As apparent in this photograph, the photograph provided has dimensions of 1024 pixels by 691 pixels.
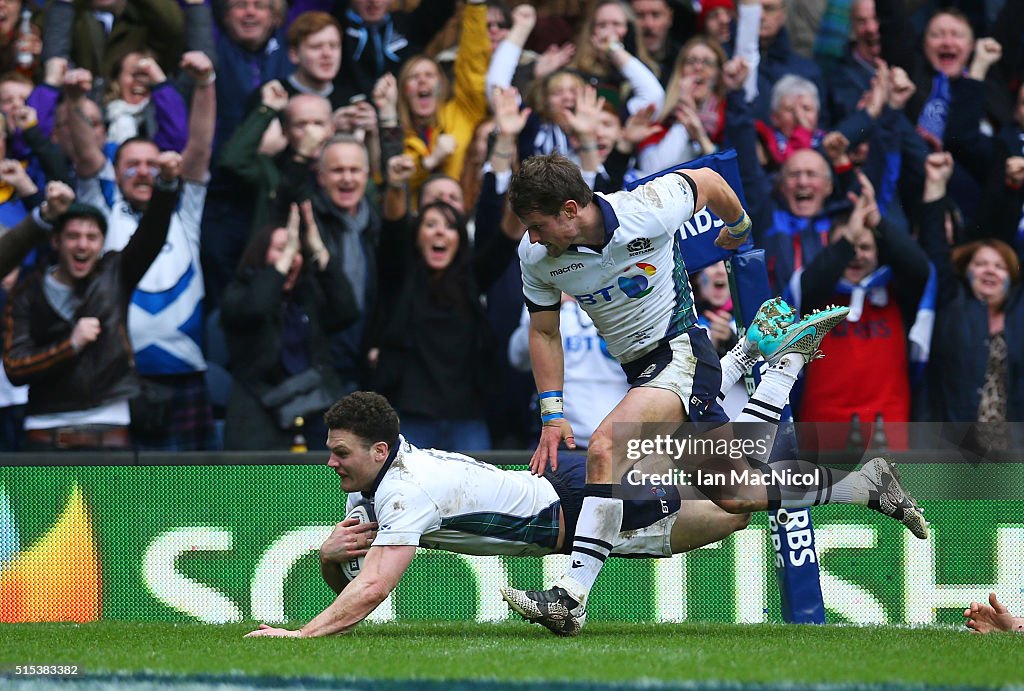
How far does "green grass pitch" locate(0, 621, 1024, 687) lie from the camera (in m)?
5.38

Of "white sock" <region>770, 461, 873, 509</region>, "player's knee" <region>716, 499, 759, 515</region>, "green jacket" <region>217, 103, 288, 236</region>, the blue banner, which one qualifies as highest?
"green jacket" <region>217, 103, 288, 236</region>

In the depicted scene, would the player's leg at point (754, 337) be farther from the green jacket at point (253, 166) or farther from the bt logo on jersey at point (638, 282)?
the green jacket at point (253, 166)

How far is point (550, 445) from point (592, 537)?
50cm

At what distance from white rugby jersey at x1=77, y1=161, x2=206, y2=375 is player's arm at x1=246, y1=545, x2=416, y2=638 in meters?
3.49

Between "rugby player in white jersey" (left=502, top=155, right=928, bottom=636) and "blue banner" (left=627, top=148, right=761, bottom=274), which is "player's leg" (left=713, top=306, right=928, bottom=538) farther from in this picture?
"blue banner" (left=627, top=148, right=761, bottom=274)

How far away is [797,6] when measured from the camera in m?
12.1

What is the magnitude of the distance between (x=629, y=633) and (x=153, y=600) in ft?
9.94

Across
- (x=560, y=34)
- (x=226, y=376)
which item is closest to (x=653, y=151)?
(x=560, y=34)

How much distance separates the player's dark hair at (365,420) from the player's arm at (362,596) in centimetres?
54

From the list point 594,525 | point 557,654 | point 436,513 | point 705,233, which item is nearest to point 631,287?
point 705,233

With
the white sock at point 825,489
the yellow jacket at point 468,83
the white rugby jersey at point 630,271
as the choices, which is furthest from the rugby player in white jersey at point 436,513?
the yellow jacket at point 468,83

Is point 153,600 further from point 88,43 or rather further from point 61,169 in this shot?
point 88,43

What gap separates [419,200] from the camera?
410 inches

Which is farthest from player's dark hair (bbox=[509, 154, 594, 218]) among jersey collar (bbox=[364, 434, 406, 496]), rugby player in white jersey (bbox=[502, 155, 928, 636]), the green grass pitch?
the green grass pitch
